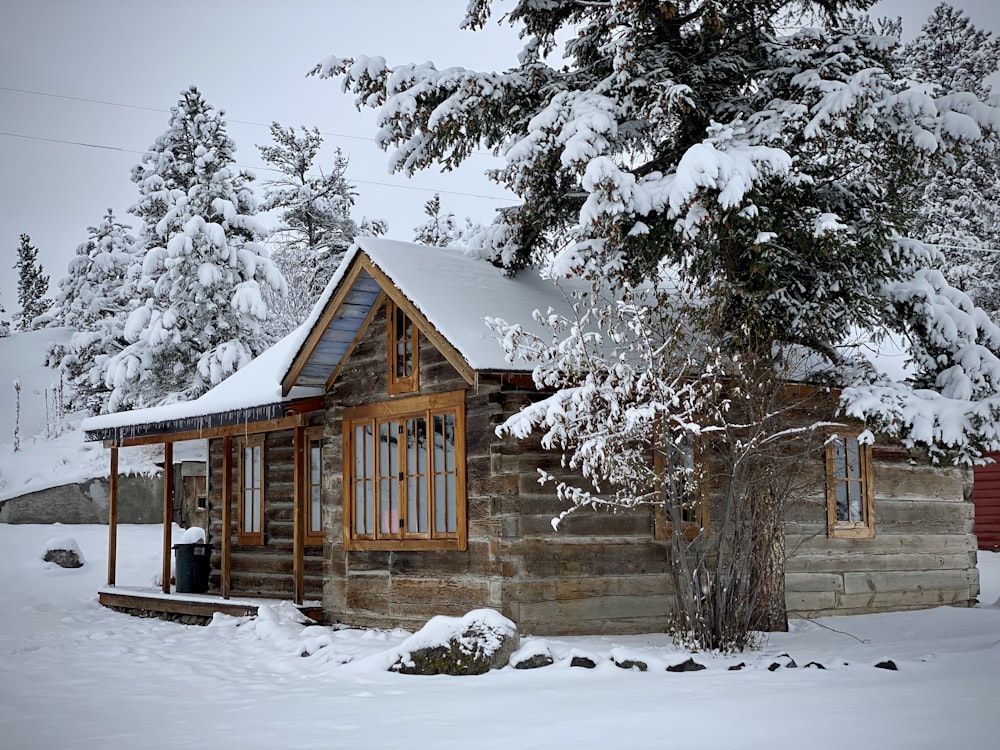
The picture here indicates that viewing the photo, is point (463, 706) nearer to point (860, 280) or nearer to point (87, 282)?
point (860, 280)

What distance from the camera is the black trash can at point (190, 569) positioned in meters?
18.6

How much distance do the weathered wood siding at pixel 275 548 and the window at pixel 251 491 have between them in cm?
10

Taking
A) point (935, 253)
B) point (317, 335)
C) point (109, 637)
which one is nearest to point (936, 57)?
Answer: point (935, 253)

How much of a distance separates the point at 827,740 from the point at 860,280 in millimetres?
7279

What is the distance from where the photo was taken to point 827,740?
6887 mm

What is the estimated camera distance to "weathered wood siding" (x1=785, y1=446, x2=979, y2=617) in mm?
14836

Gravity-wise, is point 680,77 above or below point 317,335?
above

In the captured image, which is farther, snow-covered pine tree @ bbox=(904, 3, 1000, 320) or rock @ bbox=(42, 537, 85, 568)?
snow-covered pine tree @ bbox=(904, 3, 1000, 320)

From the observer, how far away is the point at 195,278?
28.4 meters

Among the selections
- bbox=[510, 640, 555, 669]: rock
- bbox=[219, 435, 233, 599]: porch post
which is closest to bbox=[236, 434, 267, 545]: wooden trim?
bbox=[219, 435, 233, 599]: porch post

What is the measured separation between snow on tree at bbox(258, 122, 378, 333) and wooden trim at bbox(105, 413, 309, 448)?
55.7 feet

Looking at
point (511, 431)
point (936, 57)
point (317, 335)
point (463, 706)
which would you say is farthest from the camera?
point (936, 57)

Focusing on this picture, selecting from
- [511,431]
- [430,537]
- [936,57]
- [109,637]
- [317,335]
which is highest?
[936,57]

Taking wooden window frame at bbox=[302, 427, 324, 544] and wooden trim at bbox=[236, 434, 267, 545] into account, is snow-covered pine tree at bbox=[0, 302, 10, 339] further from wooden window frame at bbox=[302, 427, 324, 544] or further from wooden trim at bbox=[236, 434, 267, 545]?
wooden window frame at bbox=[302, 427, 324, 544]
